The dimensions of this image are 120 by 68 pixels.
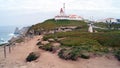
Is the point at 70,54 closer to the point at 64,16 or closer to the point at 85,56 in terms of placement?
the point at 85,56

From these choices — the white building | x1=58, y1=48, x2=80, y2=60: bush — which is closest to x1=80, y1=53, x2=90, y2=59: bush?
x1=58, y1=48, x2=80, y2=60: bush

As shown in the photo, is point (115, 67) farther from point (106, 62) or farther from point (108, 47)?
point (108, 47)

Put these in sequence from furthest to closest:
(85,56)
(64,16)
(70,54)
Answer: (64,16), (70,54), (85,56)

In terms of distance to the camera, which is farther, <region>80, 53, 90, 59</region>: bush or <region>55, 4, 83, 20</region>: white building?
<region>55, 4, 83, 20</region>: white building

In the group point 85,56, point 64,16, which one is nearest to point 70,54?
point 85,56

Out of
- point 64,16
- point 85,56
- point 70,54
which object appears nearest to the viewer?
point 85,56

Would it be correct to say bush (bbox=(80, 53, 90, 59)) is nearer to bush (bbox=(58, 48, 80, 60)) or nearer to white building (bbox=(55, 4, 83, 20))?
bush (bbox=(58, 48, 80, 60))

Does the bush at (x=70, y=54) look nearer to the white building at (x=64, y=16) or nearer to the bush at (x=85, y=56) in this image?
the bush at (x=85, y=56)

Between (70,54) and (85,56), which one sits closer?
(85,56)

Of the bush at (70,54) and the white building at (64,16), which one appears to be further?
the white building at (64,16)

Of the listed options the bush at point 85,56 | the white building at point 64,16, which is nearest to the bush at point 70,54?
the bush at point 85,56

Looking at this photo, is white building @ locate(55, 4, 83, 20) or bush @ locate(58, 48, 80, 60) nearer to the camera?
bush @ locate(58, 48, 80, 60)

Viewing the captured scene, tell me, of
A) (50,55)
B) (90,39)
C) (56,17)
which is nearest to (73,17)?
(56,17)
